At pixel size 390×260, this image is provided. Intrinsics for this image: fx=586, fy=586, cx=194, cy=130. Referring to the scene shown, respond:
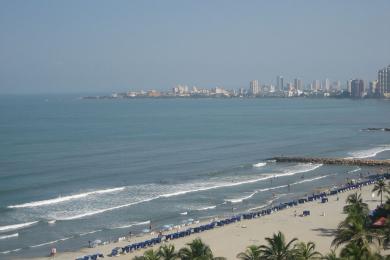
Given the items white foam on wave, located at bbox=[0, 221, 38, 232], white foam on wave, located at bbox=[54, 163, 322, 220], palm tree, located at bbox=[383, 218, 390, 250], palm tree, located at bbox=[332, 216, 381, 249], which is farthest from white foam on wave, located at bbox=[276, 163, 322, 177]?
palm tree, located at bbox=[332, 216, 381, 249]

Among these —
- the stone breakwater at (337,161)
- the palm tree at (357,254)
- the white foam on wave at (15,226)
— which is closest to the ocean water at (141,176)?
the white foam on wave at (15,226)

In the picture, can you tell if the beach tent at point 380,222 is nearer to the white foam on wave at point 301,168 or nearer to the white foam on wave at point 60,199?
the white foam on wave at point 60,199

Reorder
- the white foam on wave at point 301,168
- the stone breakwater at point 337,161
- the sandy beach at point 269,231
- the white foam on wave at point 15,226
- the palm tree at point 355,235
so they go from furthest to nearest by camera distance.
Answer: the stone breakwater at point 337,161, the white foam on wave at point 301,168, the white foam on wave at point 15,226, the sandy beach at point 269,231, the palm tree at point 355,235

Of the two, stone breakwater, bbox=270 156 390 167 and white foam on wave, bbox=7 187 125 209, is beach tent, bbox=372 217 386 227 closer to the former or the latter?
white foam on wave, bbox=7 187 125 209

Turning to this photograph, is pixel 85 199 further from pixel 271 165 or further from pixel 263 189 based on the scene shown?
pixel 271 165

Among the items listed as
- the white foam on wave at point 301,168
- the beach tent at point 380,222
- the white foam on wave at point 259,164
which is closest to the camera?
the beach tent at point 380,222

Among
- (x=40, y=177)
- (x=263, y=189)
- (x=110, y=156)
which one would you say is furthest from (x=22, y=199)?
(x=110, y=156)

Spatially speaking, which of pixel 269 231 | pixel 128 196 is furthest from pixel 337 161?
pixel 269 231
